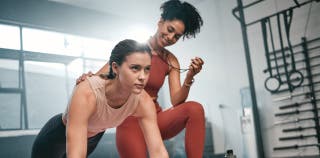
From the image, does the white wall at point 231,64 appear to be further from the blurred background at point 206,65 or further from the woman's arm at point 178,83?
the woman's arm at point 178,83

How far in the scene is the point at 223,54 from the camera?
19.4 ft

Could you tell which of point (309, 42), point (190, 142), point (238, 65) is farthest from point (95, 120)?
point (238, 65)

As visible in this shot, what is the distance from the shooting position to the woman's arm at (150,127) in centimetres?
176

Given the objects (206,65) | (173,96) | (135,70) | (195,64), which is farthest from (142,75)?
(206,65)

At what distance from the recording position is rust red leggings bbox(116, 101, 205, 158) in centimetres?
178

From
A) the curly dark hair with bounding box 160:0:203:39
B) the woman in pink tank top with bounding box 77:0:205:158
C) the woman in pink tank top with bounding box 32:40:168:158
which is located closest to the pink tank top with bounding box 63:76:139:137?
the woman in pink tank top with bounding box 32:40:168:158

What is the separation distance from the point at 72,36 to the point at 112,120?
525cm

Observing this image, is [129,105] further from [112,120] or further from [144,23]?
[144,23]

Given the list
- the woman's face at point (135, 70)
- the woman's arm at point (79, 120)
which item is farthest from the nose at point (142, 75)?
the woman's arm at point (79, 120)

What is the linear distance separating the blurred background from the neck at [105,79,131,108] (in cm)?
269

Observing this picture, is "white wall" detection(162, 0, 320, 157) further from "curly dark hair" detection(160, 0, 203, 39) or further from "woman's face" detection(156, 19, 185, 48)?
"woman's face" detection(156, 19, 185, 48)

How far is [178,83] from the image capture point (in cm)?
209

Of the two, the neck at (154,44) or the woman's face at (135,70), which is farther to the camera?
the neck at (154,44)

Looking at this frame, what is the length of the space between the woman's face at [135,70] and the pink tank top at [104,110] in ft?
0.42
